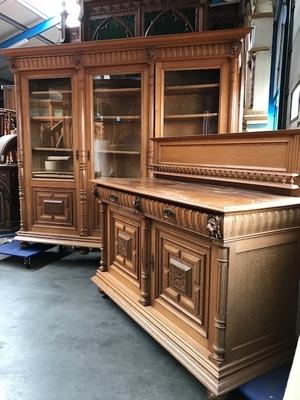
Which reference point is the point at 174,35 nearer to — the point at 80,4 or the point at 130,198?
the point at 80,4

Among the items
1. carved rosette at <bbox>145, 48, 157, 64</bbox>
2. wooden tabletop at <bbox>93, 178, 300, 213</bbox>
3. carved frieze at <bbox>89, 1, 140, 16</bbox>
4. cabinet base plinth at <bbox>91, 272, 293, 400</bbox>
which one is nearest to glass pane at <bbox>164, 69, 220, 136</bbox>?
carved rosette at <bbox>145, 48, 157, 64</bbox>

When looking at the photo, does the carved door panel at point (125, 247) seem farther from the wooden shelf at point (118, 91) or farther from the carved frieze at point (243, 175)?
the wooden shelf at point (118, 91)

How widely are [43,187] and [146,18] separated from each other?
1850 millimetres

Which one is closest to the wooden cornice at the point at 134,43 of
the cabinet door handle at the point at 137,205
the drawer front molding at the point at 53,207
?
the drawer front molding at the point at 53,207

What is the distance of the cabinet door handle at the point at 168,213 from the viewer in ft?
4.91

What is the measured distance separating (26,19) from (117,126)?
4.19 meters

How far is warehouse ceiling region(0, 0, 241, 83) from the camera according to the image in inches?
213

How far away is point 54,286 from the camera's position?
2629 millimetres

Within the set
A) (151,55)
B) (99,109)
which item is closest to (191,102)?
(151,55)

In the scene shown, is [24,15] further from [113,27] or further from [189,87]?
[189,87]

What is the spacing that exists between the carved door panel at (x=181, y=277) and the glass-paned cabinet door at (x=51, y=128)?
174 centimetres

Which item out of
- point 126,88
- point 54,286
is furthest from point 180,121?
point 54,286

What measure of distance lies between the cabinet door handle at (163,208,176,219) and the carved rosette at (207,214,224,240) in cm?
27

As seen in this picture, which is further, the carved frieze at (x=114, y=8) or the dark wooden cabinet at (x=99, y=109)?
the carved frieze at (x=114, y=8)
